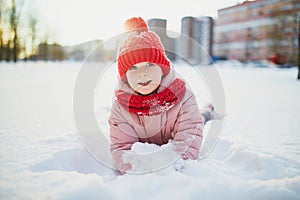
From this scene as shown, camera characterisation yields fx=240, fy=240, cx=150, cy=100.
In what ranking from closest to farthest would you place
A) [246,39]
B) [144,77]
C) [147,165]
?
[147,165], [144,77], [246,39]

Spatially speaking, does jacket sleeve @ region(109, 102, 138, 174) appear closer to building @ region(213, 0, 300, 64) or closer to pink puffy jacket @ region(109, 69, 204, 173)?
pink puffy jacket @ region(109, 69, 204, 173)

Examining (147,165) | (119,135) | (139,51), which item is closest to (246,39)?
(139,51)

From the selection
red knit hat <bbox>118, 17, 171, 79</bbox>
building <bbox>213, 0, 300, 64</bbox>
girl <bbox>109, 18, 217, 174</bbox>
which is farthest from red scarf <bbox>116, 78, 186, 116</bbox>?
building <bbox>213, 0, 300, 64</bbox>

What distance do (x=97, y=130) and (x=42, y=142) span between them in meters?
0.40

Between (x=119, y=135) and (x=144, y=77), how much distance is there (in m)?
0.33

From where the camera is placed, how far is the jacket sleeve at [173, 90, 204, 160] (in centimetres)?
115

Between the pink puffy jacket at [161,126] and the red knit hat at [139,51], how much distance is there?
81 millimetres

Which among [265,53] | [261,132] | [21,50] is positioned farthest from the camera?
[21,50]

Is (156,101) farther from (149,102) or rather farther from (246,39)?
(246,39)

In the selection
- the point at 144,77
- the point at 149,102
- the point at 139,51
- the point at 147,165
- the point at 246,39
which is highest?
the point at 246,39

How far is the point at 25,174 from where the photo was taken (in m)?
0.96

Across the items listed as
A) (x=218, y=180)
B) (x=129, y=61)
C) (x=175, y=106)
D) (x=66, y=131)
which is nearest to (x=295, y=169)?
(x=218, y=180)

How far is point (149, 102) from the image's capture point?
47.6 inches

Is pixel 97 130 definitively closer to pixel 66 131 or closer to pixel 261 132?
pixel 66 131
